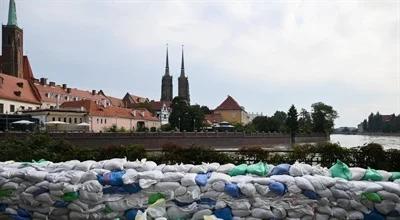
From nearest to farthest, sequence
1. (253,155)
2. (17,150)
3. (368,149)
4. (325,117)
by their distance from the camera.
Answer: (17,150), (368,149), (253,155), (325,117)

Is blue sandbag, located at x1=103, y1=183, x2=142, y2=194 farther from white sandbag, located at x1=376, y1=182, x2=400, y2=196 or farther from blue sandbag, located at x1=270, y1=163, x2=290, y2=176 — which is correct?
white sandbag, located at x1=376, y1=182, x2=400, y2=196

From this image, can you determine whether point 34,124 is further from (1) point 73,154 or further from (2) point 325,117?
(2) point 325,117

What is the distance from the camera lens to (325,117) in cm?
9944

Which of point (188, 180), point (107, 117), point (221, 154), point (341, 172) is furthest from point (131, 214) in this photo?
point (107, 117)

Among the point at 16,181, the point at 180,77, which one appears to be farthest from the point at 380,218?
the point at 180,77

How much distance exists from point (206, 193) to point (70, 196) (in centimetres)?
174

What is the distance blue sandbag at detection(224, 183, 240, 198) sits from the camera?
508cm

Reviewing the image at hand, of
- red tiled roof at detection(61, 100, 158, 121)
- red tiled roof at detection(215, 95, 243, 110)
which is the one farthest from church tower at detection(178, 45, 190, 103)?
red tiled roof at detection(61, 100, 158, 121)

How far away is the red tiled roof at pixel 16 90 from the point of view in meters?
60.8

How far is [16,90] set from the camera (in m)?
63.8

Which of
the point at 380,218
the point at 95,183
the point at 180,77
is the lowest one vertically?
the point at 380,218

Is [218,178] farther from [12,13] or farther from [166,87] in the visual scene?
[166,87]

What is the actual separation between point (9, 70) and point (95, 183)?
245 ft

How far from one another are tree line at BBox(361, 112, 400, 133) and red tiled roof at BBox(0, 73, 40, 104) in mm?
106106
